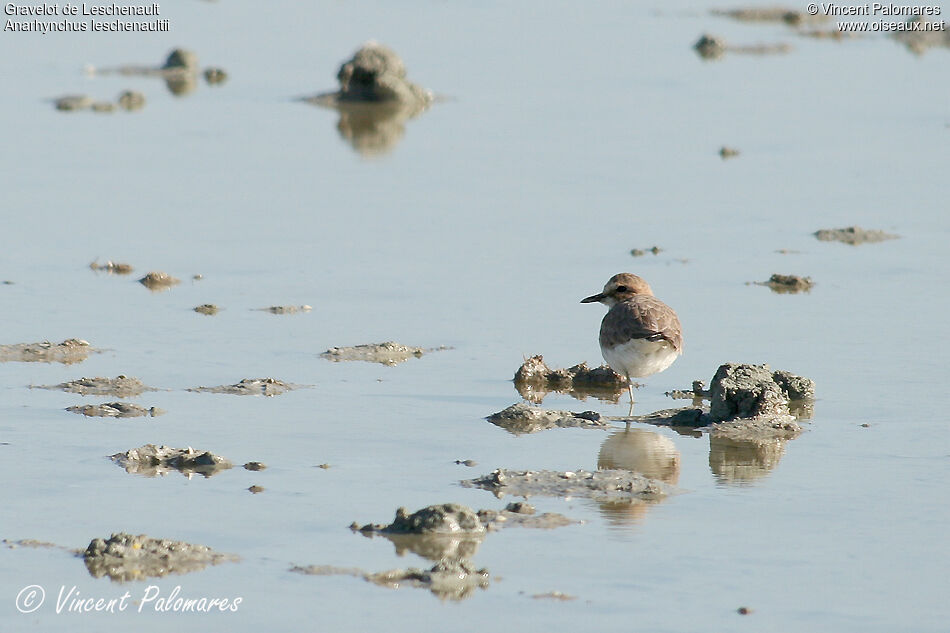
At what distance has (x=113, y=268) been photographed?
1371cm

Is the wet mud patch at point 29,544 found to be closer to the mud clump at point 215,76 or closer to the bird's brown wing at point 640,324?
the bird's brown wing at point 640,324

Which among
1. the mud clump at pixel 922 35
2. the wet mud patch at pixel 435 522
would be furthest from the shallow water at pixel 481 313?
the mud clump at pixel 922 35

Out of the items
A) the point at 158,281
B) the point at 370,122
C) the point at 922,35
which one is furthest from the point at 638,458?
the point at 922,35

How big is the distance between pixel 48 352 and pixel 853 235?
25.1ft

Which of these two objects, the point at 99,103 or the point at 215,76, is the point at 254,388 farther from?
the point at 215,76

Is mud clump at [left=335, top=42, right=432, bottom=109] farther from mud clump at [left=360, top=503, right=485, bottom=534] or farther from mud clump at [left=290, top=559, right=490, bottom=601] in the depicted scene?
mud clump at [left=290, top=559, right=490, bottom=601]

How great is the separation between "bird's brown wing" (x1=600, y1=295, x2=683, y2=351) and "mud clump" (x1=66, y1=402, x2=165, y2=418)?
2916 millimetres

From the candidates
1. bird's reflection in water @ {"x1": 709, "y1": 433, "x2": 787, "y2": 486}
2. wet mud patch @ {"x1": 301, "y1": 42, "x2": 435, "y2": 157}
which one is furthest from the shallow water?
wet mud patch @ {"x1": 301, "y1": 42, "x2": 435, "y2": 157}

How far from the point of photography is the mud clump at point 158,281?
43.4ft

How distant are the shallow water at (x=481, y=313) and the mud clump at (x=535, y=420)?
0.67ft

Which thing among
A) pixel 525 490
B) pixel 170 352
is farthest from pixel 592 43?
pixel 525 490

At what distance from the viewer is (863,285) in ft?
44.9

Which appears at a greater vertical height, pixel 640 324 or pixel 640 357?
pixel 640 324

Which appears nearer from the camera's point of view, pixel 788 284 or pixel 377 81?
pixel 788 284
